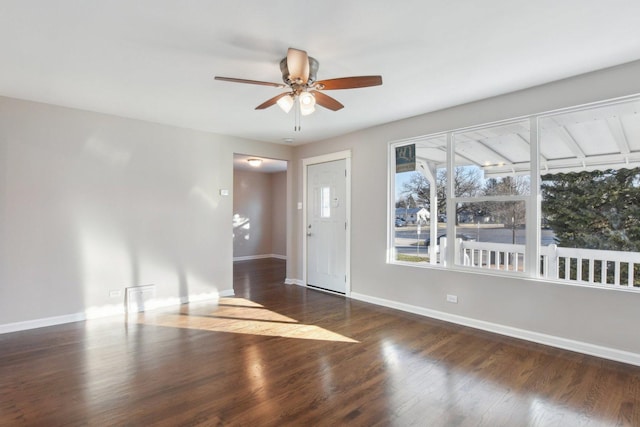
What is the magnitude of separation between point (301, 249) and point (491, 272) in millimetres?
3183

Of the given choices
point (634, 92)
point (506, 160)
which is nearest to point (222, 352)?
point (506, 160)

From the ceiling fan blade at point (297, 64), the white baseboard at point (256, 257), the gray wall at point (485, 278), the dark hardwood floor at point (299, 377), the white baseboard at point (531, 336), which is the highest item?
the ceiling fan blade at point (297, 64)

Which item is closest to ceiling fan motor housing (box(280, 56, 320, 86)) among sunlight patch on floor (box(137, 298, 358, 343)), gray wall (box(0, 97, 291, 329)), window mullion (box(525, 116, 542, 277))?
window mullion (box(525, 116, 542, 277))

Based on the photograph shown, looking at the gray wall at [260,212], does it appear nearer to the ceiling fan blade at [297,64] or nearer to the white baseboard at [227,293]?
the white baseboard at [227,293]

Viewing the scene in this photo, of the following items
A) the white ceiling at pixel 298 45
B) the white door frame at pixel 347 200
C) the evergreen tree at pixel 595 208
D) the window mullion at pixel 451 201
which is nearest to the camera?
the white ceiling at pixel 298 45

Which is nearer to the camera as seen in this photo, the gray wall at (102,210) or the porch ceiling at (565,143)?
the porch ceiling at (565,143)

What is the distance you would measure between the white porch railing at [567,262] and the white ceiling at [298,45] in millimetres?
1627

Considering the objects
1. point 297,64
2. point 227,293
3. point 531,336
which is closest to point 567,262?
point 531,336

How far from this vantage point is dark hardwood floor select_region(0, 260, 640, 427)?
6.79ft

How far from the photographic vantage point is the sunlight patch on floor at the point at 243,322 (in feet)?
11.4

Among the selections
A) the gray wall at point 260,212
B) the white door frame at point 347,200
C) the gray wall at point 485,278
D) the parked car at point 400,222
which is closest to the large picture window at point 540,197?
the gray wall at point 485,278

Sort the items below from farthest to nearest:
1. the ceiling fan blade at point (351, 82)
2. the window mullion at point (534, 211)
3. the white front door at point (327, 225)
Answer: the white front door at point (327, 225), the window mullion at point (534, 211), the ceiling fan blade at point (351, 82)

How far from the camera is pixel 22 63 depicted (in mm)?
2725

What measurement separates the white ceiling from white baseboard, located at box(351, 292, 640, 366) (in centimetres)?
241
